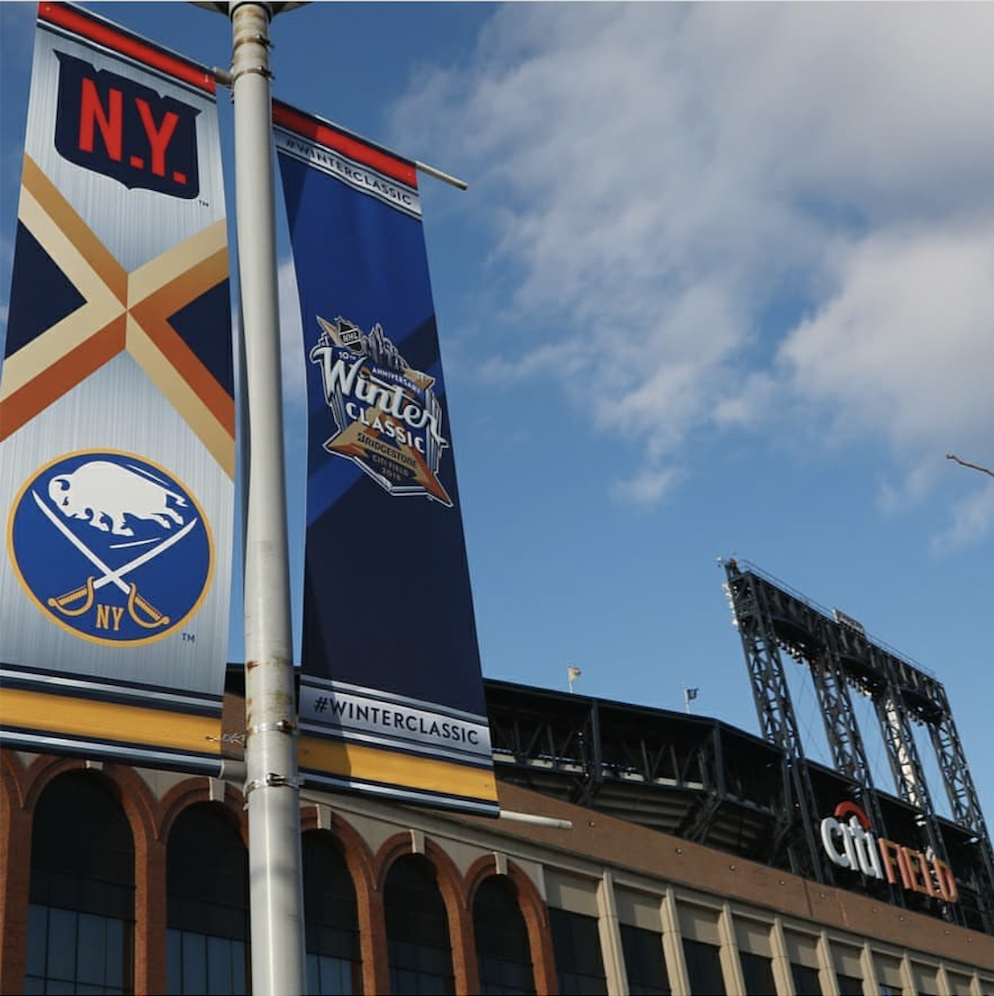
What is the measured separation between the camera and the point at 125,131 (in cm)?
1354

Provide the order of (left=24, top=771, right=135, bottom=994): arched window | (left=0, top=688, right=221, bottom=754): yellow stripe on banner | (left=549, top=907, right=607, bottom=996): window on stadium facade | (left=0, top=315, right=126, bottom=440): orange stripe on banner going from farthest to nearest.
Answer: (left=549, top=907, right=607, bottom=996): window on stadium facade, (left=24, top=771, right=135, bottom=994): arched window, (left=0, top=315, right=126, bottom=440): orange stripe on banner, (left=0, top=688, right=221, bottom=754): yellow stripe on banner

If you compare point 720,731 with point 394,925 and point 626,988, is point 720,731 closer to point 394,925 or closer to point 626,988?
point 626,988

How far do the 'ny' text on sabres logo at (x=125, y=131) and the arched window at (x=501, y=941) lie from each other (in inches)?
1050

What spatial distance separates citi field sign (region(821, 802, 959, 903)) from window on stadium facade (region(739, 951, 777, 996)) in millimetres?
11491

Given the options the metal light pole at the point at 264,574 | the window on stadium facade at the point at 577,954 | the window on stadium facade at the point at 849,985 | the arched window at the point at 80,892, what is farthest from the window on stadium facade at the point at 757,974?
the metal light pole at the point at 264,574

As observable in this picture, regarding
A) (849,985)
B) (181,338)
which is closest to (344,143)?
(181,338)

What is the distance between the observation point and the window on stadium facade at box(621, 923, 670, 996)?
128ft

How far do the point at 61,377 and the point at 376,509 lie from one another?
122 inches

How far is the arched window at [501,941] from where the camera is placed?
35.7 m

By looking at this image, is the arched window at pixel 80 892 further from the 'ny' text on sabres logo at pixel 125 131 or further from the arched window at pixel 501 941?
the 'ny' text on sabres logo at pixel 125 131

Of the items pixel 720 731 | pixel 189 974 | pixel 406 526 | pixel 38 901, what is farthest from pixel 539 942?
pixel 406 526

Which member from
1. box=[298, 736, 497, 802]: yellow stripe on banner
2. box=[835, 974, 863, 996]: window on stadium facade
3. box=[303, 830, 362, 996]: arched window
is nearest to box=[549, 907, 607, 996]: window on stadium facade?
box=[303, 830, 362, 996]: arched window

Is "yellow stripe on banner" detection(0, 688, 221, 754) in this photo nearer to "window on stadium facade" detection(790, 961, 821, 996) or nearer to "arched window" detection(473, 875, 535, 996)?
"arched window" detection(473, 875, 535, 996)

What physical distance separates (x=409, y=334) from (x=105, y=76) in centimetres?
390
